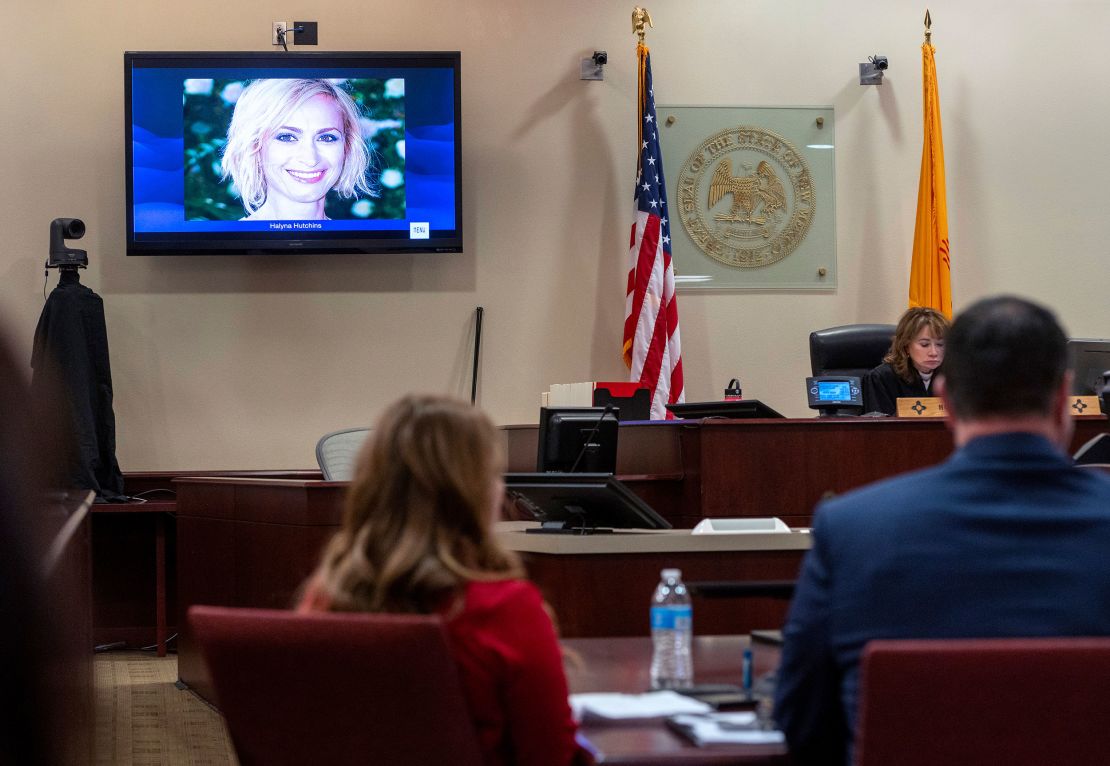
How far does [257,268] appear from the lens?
22.8 ft

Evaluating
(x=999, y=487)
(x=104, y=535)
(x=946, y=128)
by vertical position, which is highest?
(x=946, y=128)

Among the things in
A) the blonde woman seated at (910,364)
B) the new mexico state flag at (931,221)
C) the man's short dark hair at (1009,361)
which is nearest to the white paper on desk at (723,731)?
the man's short dark hair at (1009,361)

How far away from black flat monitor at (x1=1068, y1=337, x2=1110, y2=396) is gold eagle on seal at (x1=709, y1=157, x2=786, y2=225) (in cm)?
251

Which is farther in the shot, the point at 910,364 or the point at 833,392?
the point at 910,364

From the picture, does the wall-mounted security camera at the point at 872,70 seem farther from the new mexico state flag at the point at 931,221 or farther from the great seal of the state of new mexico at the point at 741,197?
the great seal of the state of new mexico at the point at 741,197

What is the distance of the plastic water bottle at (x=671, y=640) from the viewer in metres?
1.96

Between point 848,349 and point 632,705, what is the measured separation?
450 cm

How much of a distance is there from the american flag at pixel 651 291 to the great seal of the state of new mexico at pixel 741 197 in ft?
1.18

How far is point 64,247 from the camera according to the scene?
6.42 meters

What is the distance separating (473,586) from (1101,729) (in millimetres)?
758

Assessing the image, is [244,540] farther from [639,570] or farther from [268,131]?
[268,131]

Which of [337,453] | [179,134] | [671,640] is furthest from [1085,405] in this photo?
[179,134]

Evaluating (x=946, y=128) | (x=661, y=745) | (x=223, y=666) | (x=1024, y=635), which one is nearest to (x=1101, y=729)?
(x=1024, y=635)

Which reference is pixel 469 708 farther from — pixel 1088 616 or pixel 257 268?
pixel 257 268
